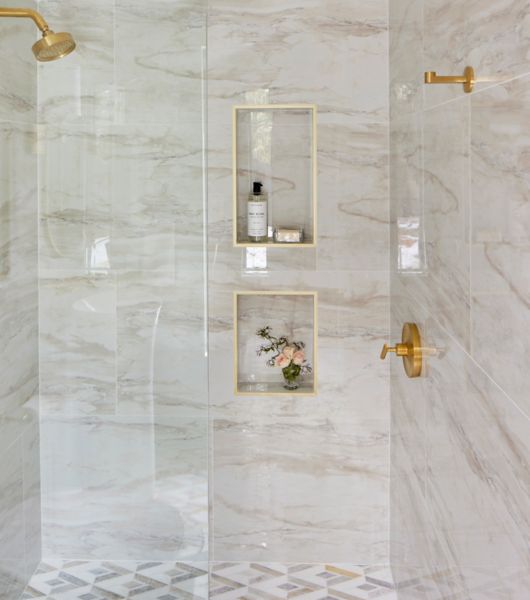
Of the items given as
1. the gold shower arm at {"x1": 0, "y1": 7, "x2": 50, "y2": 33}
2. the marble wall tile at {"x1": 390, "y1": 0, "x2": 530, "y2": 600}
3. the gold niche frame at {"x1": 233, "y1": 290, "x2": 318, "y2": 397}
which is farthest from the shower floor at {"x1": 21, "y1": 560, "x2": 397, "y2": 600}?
the gold shower arm at {"x1": 0, "y1": 7, "x2": 50, "y2": 33}

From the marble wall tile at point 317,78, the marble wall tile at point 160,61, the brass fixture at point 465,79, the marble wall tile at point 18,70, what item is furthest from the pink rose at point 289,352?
the brass fixture at point 465,79

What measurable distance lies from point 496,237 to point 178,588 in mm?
1495

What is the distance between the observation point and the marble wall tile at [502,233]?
109 centimetres

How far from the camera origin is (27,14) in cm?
176

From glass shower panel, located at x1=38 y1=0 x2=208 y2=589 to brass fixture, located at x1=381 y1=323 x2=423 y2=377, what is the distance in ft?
1.84

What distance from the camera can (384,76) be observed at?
8.57 ft

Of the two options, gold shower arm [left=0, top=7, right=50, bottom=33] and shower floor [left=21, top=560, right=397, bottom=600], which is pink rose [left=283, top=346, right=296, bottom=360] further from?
gold shower arm [left=0, top=7, right=50, bottom=33]

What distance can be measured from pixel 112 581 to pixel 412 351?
1.03 m

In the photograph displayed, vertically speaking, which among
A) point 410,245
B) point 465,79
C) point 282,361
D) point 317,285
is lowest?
point 282,361

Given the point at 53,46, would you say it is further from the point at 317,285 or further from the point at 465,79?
the point at 317,285

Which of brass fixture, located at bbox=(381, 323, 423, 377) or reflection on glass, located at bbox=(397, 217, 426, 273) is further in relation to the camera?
reflection on glass, located at bbox=(397, 217, 426, 273)

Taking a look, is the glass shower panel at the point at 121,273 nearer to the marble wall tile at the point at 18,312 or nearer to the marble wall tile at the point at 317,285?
the marble wall tile at the point at 18,312

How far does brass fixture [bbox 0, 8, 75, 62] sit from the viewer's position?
176 centimetres

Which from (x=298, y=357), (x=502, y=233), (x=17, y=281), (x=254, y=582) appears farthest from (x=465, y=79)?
(x=254, y=582)
